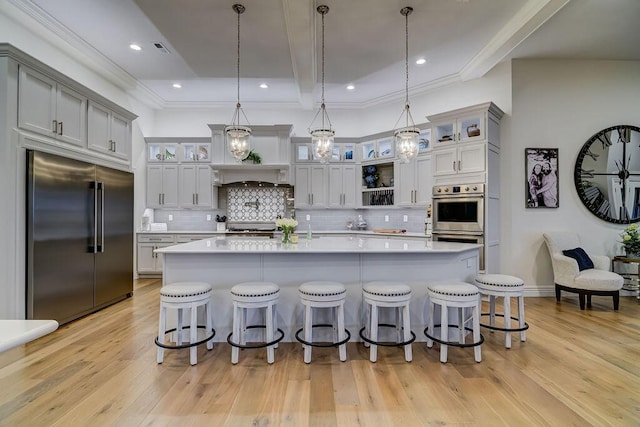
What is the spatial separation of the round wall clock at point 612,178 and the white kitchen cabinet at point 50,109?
6858 millimetres

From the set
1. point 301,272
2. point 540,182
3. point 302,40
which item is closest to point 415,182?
point 540,182

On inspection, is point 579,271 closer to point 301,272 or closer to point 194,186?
point 301,272

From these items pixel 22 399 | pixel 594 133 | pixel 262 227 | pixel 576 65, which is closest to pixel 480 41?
pixel 576 65

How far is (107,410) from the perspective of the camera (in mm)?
2033

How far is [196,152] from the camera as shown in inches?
246

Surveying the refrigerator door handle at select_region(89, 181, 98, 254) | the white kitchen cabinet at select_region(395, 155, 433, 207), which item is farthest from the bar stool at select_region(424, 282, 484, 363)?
the refrigerator door handle at select_region(89, 181, 98, 254)

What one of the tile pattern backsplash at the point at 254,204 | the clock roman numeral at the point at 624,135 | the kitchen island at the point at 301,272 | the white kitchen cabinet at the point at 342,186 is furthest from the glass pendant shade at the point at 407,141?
the clock roman numeral at the point at 624,135

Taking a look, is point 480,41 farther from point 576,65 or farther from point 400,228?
point 400,228

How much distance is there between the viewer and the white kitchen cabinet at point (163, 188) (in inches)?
244

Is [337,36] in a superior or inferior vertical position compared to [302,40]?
superior

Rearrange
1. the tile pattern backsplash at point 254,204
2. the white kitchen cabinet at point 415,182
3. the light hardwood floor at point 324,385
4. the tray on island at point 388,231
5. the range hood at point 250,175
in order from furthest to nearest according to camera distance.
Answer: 1. the tile pattern backsplash at point 254,204
2. the range hood at point 250,175
3. the tray on island at point 388,231
4. the white kitchen cabinet at point 415,182
5. the light hardwood floor at point 324,385

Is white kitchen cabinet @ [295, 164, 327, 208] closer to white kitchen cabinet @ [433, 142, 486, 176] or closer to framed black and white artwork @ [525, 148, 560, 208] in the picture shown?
white kitchen cabinet @ [433, 142, 486, 176]

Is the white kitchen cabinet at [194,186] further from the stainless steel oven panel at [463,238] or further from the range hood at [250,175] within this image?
the stainless steel oven panel at [463,238]

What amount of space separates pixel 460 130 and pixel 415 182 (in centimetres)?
115
